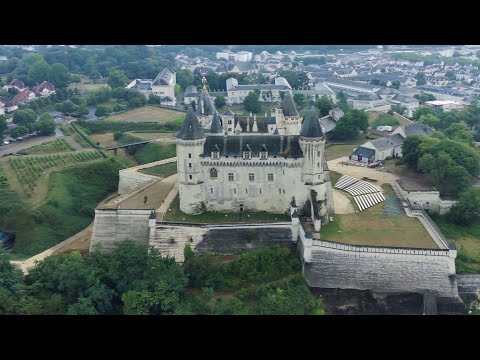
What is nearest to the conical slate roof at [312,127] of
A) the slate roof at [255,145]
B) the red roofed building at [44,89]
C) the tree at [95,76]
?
the slate roof at [255,145]

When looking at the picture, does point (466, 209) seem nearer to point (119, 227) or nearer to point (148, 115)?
point (119, 227)

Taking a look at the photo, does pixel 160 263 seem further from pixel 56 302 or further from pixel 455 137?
pixel 455 137

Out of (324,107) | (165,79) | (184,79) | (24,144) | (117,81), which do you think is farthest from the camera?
(184,79)

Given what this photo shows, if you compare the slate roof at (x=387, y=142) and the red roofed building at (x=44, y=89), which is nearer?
the slate roof at (x=387, y=142)

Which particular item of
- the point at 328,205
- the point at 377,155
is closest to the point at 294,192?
the point at 328,205

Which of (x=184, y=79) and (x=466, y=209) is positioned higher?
(x=466, y=209)

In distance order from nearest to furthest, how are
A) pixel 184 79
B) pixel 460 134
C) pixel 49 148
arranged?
pixel 460 134 → pixel 49 148 → pixel 184 79

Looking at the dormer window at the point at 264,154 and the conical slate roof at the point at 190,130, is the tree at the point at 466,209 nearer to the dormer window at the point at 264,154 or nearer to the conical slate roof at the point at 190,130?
the dormer window at the point at 264,154

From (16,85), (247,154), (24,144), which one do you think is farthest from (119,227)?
(16,85)
